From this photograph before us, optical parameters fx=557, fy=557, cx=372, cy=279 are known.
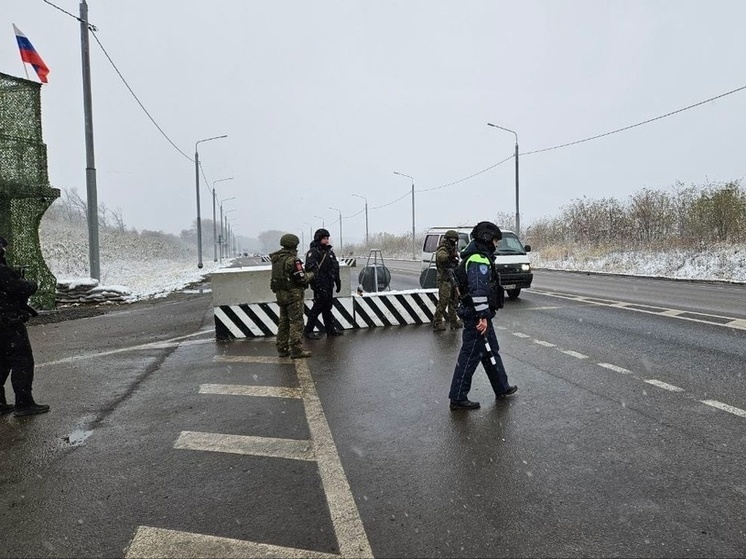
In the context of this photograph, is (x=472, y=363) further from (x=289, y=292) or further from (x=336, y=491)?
(x=289, y=292)

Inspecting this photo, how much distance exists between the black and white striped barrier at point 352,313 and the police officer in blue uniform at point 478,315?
5145 millimetres

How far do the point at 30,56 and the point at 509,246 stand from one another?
14341 millimetres

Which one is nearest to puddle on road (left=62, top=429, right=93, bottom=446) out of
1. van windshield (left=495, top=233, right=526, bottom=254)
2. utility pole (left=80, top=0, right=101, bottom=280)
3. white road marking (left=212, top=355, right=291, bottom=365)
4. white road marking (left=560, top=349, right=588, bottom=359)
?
white road marking (left=212, top=355, right=291, bottom=365)

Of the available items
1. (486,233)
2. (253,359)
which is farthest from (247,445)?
(253,359)

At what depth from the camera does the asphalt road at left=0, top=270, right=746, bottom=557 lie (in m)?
3.11

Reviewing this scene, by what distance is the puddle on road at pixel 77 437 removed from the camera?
15.7 feet

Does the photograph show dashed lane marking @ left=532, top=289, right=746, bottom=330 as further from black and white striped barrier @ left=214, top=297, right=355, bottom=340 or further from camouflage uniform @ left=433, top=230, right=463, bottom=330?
black and white striped barrier @ left=214, top=297, right=355, bottom=340

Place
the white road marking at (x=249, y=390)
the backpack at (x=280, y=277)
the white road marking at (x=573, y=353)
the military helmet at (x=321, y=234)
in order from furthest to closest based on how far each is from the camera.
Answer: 1. the military helmet at (x=321, y=234)
2. the backpack at (x=280, y=277)
3. the white road marking at (x=573, y=353)
4. the white road marking at (x=249, y=390)

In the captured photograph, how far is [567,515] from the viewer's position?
3.29 m

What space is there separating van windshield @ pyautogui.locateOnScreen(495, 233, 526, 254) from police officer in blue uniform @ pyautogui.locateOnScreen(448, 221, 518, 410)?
1017 centimetres

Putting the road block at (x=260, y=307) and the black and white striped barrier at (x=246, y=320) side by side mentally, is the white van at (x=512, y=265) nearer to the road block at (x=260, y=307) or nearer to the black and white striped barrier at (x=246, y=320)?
the road block at (x=260, y=307)

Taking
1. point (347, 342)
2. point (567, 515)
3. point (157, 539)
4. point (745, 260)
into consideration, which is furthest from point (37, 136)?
point (745, 260)

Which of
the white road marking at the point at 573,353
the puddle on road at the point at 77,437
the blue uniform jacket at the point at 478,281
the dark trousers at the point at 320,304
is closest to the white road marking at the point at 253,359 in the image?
the dark trousers at the point at 320,304

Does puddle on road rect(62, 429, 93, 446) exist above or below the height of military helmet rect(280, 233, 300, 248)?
below
